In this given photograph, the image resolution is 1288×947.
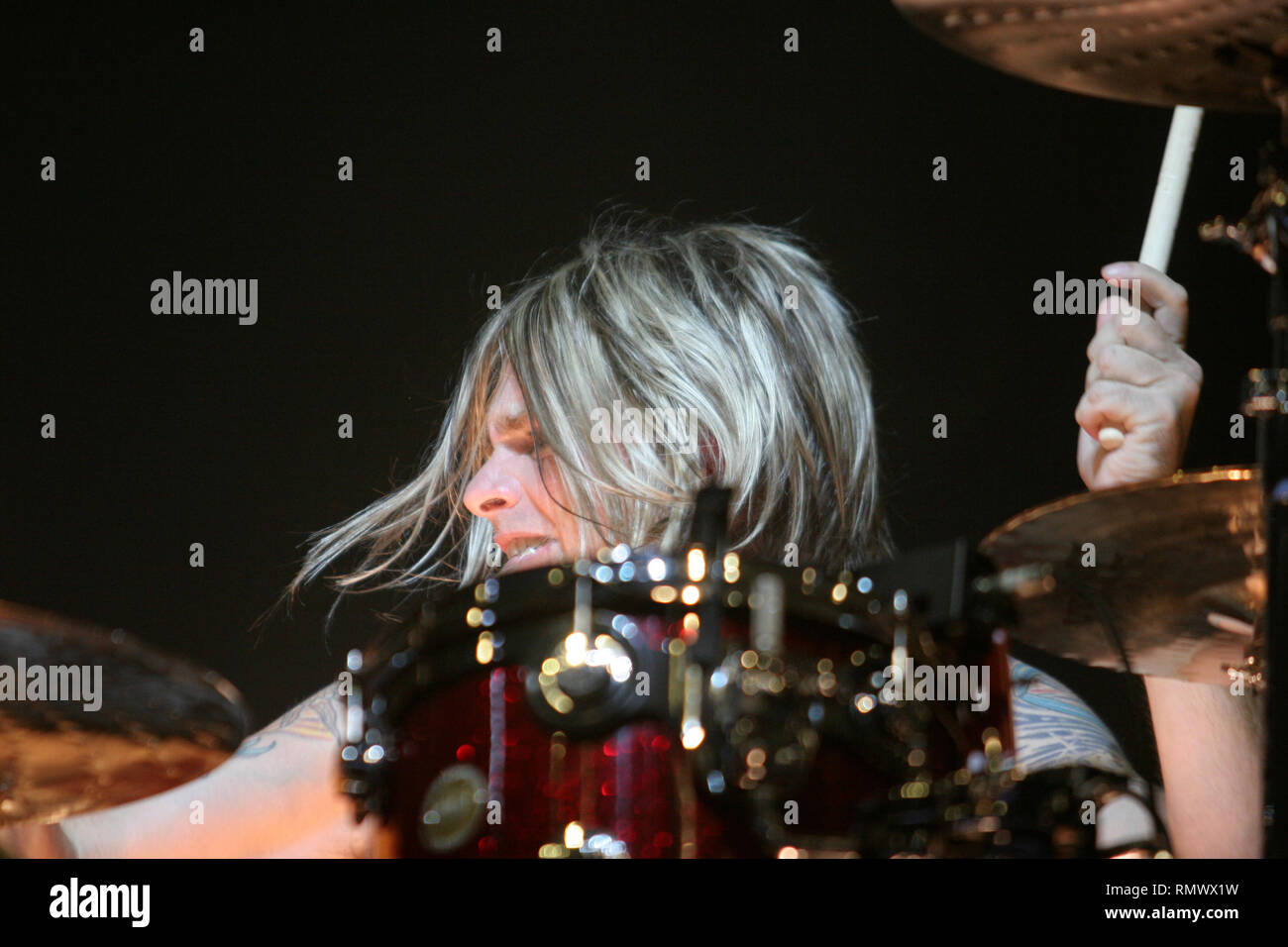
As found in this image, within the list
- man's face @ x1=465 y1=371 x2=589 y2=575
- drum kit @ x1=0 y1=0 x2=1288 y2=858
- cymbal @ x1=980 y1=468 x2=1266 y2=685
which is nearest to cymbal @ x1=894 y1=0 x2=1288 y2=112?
drum kit @ x1=0 y1=0 x2=1288 y2=858

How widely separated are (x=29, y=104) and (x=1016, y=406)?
1.64 meters

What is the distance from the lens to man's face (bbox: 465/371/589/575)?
217cm

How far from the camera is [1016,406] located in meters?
2.13

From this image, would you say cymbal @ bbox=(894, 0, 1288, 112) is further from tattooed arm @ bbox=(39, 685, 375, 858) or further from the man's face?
tattooed arm @ bbox=(39, 685, 375, 858)

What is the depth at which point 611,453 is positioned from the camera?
2.15 meters

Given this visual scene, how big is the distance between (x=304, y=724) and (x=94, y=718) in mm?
911

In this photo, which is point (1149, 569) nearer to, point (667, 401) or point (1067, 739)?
point (1067, 739)

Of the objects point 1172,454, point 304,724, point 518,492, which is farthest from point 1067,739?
point 304,724

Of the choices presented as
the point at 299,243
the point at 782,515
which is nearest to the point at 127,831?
the point at 299,243

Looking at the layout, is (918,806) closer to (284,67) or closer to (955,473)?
(955,473)

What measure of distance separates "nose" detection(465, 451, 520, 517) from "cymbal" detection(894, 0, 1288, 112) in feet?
3.69

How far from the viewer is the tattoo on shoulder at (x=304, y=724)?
2152 millimetres

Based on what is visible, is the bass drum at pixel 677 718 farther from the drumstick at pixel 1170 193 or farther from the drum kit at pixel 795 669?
the drumstick at pixel 1170 193

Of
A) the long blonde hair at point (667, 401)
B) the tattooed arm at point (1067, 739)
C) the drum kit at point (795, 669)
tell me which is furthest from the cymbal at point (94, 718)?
the tattooed arm at point (1067, 739)
